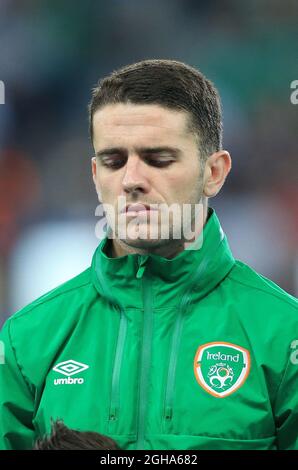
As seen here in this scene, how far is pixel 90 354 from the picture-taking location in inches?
59.1

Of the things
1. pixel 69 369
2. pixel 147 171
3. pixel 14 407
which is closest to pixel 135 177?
pixel 147 171

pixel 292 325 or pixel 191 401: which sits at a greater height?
pixel 292 325

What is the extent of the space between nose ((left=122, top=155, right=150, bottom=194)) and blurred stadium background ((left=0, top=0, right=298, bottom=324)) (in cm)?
200

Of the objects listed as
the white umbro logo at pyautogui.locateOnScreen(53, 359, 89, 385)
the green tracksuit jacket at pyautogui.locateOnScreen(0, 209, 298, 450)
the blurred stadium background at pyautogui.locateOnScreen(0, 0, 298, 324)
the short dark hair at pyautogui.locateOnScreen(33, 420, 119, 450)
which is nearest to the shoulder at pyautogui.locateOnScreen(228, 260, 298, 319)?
the green tracksuit jacket at pyautogui.locateOnScreen(0, 209, 298, 450)

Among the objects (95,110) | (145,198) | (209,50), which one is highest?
(209,50)

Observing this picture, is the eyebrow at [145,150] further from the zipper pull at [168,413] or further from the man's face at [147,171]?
the zipper pull at [168,413]

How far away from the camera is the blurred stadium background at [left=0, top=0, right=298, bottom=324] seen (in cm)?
362

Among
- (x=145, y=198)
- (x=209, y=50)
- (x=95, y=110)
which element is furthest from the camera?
(x=209, y=50)

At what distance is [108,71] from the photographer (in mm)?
3984

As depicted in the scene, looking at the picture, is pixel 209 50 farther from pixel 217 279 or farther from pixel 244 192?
pixel 217 279

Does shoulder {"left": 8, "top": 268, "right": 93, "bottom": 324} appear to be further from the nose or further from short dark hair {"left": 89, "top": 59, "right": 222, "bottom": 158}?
short dark hair {"left": 89, "top": 59, "right": 222, "bottom": 158}

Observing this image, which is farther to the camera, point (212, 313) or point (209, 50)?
point (209, 50)
